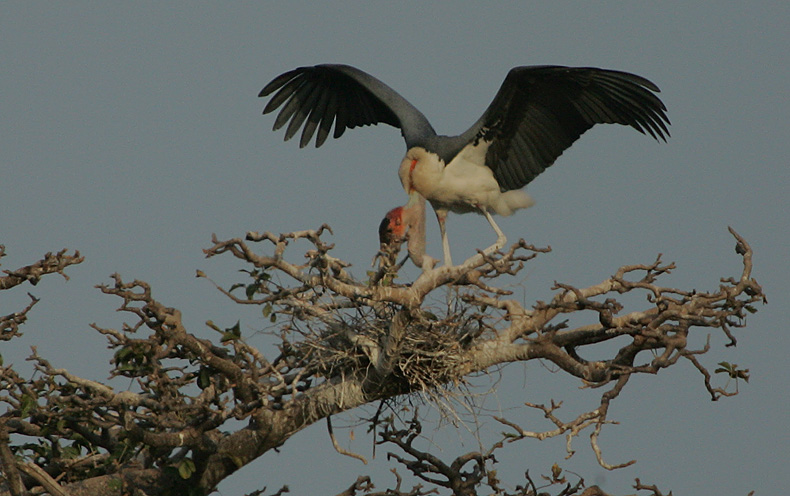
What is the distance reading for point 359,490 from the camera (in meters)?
5.76

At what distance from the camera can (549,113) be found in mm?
6926

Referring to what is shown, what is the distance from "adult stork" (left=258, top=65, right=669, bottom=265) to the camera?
6605 millimetres

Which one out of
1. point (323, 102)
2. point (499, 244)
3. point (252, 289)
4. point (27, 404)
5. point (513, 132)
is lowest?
point (27, 404)

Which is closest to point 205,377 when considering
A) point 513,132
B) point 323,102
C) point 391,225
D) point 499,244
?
point 391,225

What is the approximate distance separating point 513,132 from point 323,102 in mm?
2145

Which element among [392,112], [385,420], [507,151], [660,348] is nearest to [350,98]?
[392,112]

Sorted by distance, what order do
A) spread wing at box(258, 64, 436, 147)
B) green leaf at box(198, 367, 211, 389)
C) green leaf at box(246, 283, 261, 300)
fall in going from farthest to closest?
spread wing at box(258, 64, 436, 147) → green leaf at box(198, 367, 211, 389) → green leaf at box(246, 283, 261, 300)

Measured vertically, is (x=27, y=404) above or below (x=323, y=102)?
below

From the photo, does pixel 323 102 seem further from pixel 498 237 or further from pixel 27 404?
pixel 27 404

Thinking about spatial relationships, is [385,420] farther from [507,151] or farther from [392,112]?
[392,112]

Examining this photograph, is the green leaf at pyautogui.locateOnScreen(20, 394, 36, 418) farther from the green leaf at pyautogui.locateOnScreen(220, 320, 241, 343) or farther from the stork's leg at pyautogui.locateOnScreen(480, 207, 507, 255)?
the stork's leg at pyautogui.locateOnScreen(480, 207, 507, 255)

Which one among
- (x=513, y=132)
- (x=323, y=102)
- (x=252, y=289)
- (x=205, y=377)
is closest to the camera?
(x=252, y=289)

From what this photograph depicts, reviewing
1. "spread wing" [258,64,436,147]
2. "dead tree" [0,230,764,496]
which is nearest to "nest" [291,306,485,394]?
"dead tree" [0,230,764,496]

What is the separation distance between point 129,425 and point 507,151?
339cm
